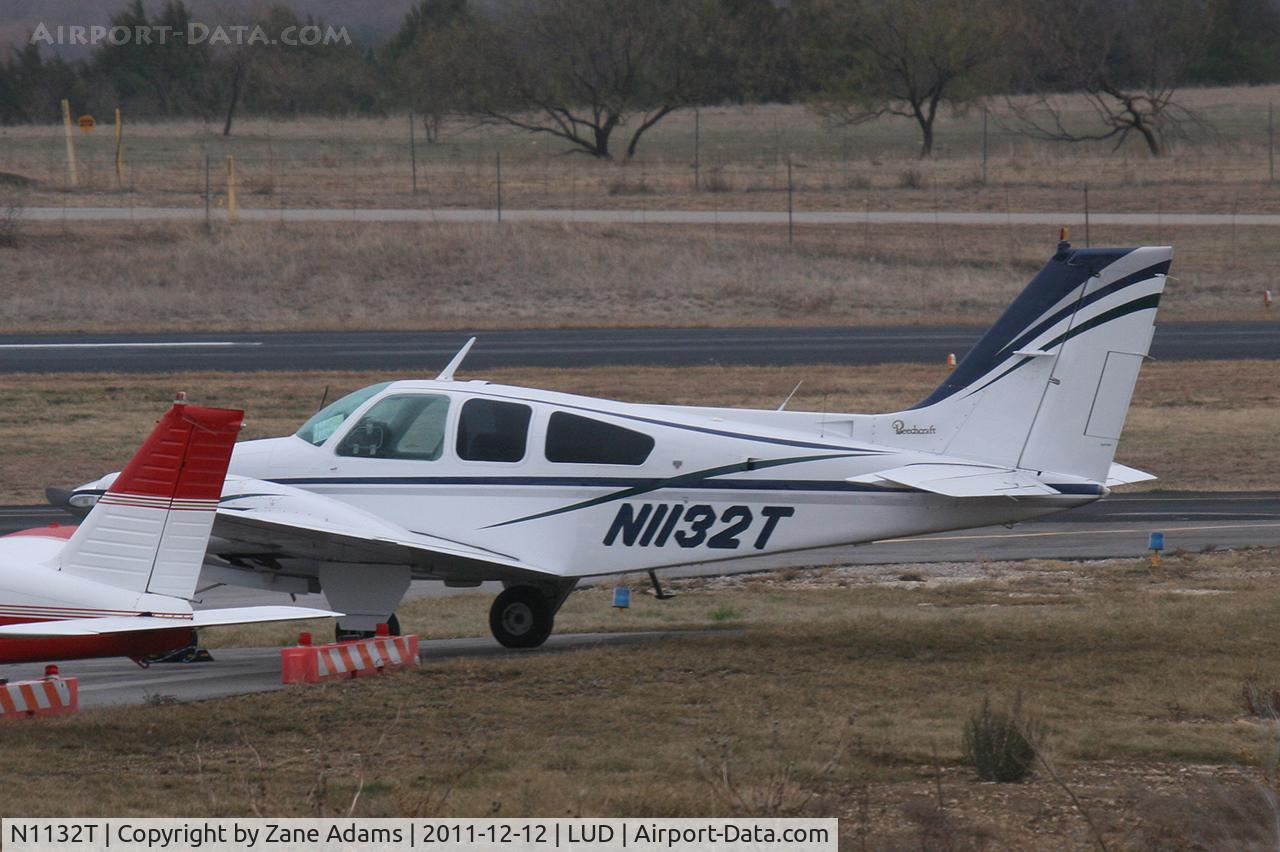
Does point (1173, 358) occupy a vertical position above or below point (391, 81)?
below

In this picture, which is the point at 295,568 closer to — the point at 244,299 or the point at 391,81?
the point at 244,299

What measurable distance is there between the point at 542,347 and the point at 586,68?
1654 inches

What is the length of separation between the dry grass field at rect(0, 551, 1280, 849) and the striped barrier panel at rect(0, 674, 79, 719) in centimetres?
30

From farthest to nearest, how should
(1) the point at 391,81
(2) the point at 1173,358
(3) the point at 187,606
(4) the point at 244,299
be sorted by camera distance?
(1) the point at 391,81, (4) the point at 244,299, (2) the point at 1173,358, (3) the point at 187,606

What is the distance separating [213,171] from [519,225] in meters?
22.5

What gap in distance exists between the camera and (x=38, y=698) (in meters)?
10.7

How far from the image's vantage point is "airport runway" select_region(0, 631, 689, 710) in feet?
38.8

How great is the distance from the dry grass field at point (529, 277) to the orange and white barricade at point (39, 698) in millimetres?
32862

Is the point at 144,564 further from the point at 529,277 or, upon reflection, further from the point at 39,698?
the point at 529,277

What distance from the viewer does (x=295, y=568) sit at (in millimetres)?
13523

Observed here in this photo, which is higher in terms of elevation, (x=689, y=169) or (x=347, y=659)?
(x=689, y=169)

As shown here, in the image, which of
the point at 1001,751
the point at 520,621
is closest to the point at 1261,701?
the point at 1001,751

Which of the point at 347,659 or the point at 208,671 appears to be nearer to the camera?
the point at 347,659

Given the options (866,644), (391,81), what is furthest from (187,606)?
(391,81)
